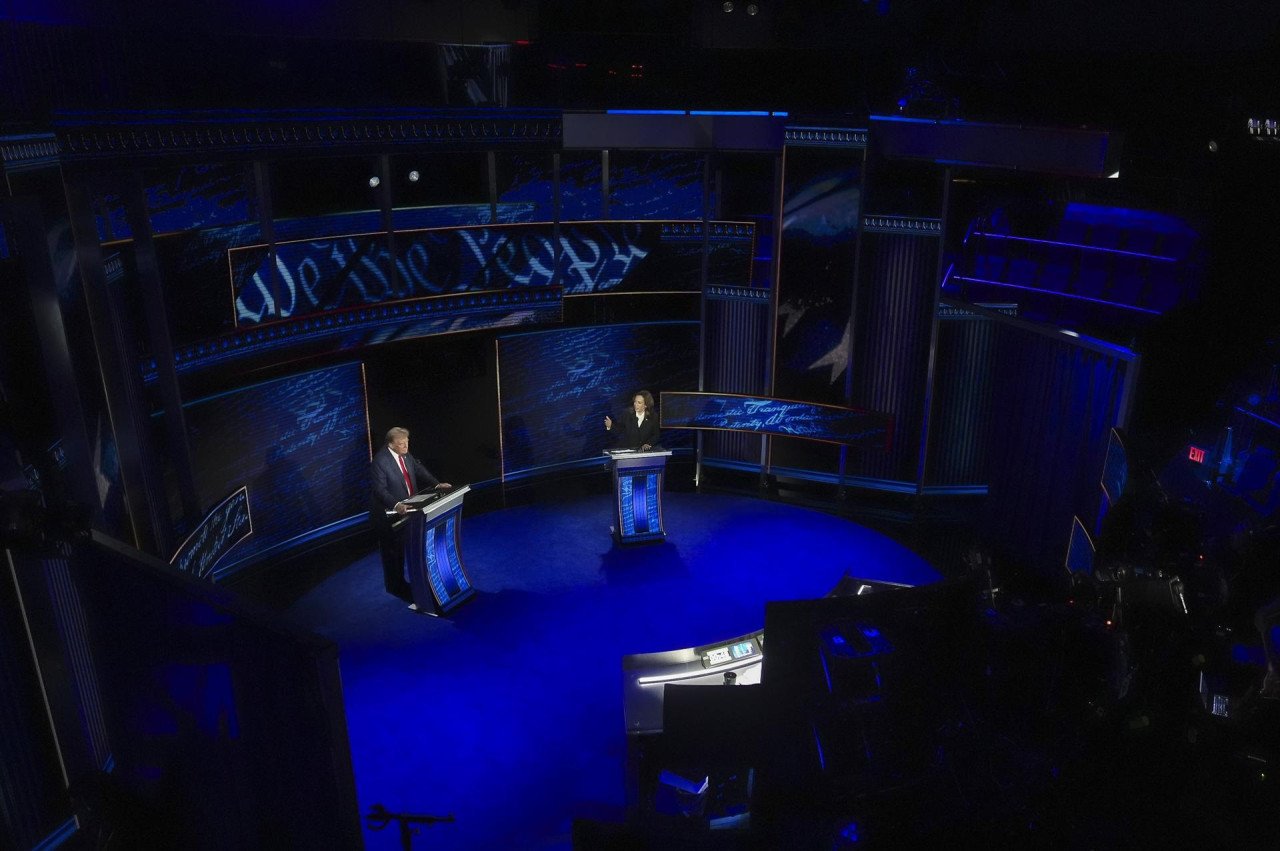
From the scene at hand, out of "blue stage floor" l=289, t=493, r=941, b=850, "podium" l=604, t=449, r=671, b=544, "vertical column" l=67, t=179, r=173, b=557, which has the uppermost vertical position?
"vertical column" l=67, t=179, r=173, b=557

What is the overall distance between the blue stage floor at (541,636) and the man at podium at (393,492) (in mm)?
316

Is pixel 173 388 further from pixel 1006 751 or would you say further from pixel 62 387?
pixel 1006 751

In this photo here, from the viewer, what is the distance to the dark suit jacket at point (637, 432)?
30.5 ft

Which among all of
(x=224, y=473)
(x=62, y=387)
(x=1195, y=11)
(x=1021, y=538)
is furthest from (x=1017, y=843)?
(x=1195, y=11)

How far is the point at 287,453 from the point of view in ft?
28.5

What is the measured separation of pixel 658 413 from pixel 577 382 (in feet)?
3.46

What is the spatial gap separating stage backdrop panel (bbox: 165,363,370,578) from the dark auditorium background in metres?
0.05

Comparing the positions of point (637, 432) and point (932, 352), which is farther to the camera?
point (932, 352)

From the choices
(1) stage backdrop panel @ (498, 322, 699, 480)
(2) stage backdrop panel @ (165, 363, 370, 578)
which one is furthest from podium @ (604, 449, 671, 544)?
(2) stage backdrop panel @ (165, 363, 370, 578)

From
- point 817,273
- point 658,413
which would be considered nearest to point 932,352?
point 817,273

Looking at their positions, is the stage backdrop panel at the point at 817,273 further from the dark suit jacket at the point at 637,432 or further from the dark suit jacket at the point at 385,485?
the dark suit jacket at the point at 385,485

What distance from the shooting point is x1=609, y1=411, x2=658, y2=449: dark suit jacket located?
9.30m

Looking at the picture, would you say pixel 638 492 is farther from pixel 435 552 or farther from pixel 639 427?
pixel 435 552

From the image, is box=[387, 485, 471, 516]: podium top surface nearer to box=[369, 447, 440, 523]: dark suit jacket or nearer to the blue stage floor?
box=[369, 447, 440, 523]: dark suit jacket
